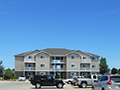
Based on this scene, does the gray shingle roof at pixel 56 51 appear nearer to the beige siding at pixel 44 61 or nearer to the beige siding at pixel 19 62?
the beige siding at pixel 44 61

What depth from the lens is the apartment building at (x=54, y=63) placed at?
2847 inches

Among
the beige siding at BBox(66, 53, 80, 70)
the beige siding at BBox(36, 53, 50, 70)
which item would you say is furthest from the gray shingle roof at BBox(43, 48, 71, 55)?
the beige siding at BBox(66, 53, 80, 70)

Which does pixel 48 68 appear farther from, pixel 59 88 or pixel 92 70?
pixel 59 88

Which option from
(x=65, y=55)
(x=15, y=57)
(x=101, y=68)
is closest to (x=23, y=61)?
(x=15, y=57)

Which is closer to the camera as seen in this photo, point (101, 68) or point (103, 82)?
point (103, 82)

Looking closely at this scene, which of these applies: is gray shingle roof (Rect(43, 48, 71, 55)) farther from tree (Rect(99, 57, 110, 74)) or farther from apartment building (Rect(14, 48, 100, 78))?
tree (Rect(99, 57, 110, 74))

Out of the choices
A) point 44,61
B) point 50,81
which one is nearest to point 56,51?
point 44,61

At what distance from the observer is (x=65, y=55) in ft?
240

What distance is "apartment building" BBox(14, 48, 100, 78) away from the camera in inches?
2847

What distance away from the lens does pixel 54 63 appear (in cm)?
7362

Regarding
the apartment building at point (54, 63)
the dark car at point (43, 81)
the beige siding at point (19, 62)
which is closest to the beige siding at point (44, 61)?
the apartment building at point (54, 63)

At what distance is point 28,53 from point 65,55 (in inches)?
445

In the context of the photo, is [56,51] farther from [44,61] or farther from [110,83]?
[110,83]

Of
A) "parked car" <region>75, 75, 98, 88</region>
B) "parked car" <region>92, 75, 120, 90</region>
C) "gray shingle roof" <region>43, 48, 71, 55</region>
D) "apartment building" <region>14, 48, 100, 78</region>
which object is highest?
"gray shingle roof" <region>43, 48, 71, 55</region>
